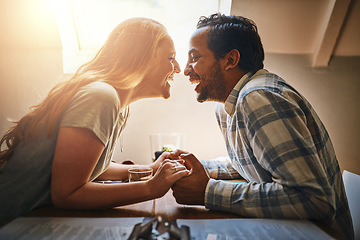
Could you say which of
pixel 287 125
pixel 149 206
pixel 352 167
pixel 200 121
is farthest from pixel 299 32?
pixel 149 206

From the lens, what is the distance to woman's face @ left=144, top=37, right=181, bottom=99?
1.19m

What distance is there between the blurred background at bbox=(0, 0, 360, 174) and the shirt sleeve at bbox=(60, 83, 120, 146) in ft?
3.42

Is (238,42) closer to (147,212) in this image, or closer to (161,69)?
(161,69)

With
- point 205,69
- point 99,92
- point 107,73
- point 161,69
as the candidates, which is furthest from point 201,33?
point 99,92

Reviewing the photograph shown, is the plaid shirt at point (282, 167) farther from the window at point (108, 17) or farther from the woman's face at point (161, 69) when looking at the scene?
the window at point (108, 17)

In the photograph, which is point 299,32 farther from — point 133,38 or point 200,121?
point 133,38

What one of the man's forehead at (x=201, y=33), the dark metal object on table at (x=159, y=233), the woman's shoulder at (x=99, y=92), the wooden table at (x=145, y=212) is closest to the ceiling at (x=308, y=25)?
the man's forehead at (x=201, y=33)

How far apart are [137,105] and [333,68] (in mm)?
1524

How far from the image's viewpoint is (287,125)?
0.76 metres

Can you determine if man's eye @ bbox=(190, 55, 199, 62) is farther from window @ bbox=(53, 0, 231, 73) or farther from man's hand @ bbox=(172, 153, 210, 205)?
window @ bbox=(53, 0, 231, 73)

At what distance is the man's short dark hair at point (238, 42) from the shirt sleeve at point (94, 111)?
64 cm

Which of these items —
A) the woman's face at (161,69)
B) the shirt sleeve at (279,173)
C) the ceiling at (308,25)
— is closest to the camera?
the shirt sleeve at (279,173)

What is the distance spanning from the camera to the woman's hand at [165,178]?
0.78 metres

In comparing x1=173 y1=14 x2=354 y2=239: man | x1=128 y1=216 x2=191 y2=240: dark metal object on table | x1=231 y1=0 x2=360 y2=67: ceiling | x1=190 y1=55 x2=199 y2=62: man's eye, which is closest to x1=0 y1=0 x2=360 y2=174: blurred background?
x1=231 y1=0 x2=360 y2=67: ceiling
